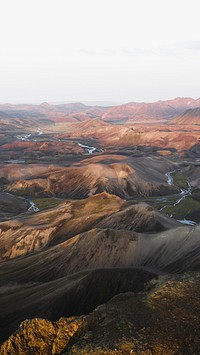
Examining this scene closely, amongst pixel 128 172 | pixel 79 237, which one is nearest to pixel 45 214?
pixel 79 237

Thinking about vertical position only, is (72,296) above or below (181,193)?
above

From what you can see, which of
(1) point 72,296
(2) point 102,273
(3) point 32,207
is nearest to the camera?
(1) point 72,296

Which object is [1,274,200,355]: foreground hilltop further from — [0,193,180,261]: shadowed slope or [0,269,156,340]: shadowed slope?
[0,193,180,261]: shadowed slope

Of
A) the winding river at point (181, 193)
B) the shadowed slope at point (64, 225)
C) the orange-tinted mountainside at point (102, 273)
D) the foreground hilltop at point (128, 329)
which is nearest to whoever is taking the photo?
the foreground hilltop at point (128, 329)

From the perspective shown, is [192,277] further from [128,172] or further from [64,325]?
[128,172]

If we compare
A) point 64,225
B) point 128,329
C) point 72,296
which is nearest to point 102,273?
point 72,296

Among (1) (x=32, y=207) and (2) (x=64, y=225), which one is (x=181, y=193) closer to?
(1) (x=32, y=207)

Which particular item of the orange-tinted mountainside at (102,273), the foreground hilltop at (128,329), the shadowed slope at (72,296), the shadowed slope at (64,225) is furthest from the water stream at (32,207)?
the foreground hilltop at (128,329)

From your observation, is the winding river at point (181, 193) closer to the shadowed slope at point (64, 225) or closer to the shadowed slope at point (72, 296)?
the shadowed slope at point (64, 225)

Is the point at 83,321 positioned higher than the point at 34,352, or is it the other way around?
the point at 83,321

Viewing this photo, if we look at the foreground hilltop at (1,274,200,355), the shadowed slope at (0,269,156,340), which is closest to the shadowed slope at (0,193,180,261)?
the shadowed slope at (0,269,156,340)

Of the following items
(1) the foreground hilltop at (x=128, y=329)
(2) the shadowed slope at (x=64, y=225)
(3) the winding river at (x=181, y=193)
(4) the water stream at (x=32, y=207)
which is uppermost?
(1) the foreground hilltop at (x=128, y=329)
